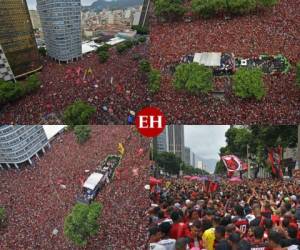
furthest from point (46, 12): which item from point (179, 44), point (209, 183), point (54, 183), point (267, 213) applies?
point (267, 213)

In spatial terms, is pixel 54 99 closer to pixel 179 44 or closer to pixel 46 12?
pixel 179 44

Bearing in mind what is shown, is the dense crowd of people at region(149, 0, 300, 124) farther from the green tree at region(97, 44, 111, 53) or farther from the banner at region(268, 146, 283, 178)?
the banner at region(268, 146, 283, 178)

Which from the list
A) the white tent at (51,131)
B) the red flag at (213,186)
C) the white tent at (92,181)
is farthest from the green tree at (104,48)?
the red flag at (213,186)

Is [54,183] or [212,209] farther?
[54,183]

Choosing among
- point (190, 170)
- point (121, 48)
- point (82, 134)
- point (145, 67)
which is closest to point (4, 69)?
point (121, 48)

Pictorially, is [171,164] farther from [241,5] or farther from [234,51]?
[241,5]

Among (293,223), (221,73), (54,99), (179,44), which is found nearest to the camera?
(293,223)

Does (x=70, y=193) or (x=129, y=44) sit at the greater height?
(x=129, y=44)
